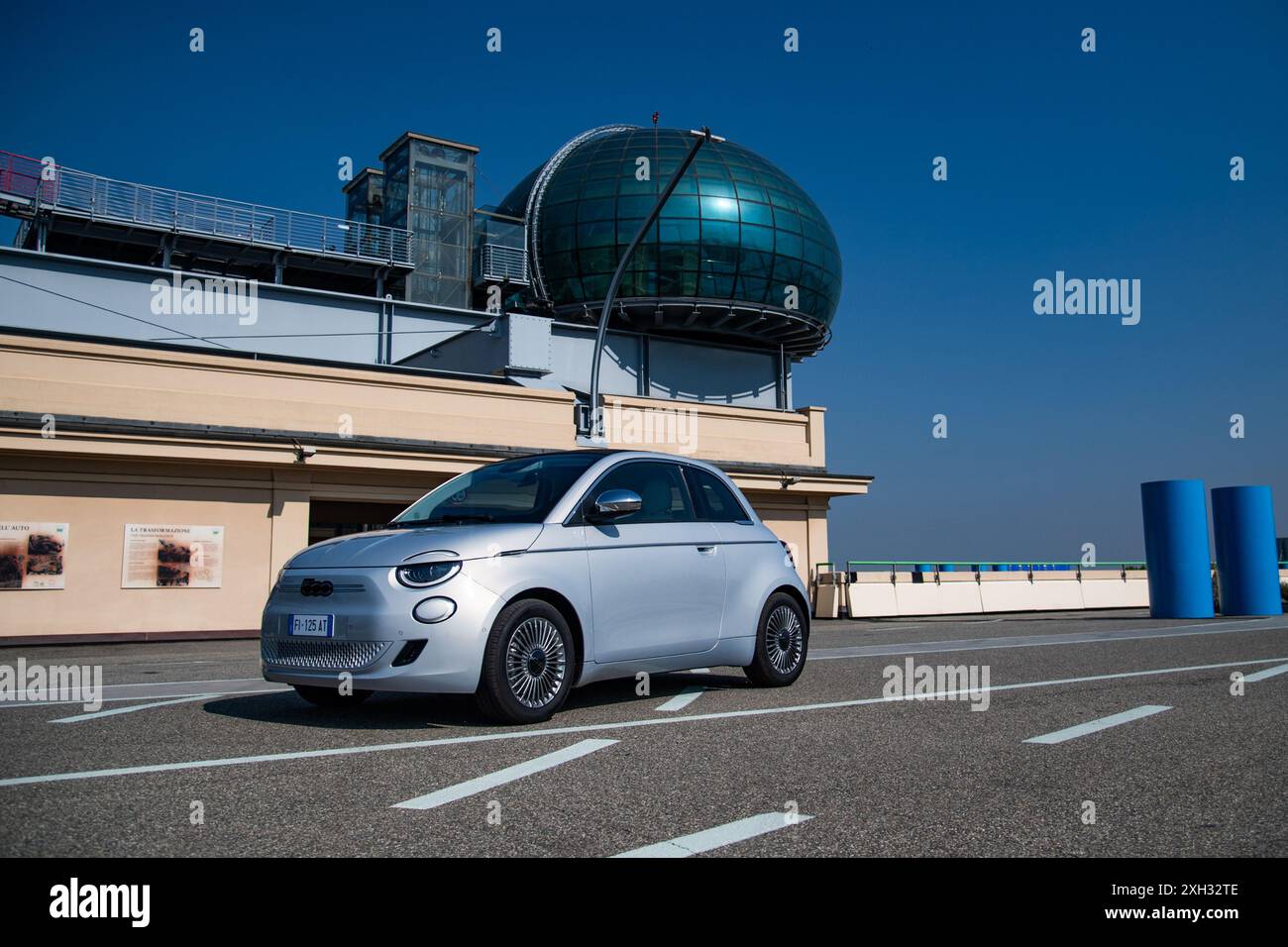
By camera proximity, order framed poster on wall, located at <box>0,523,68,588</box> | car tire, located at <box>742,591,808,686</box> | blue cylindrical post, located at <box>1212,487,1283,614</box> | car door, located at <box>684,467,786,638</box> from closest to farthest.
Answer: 1. car door, located at <box>684,467,786,638</box>
2. car tire, located at <box>742,591,808,686</box>
3. framed poster on wall, located at <box>0,523,68,588</box>
4. blue cylindrical post, located at <box>1212,487,1283,614</box>

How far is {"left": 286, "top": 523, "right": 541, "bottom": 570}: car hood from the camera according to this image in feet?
19.8

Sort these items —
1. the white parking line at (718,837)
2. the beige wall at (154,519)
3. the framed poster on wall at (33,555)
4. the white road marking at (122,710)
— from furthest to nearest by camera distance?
the beige wall at (154,519) < the framed poster on wall at (33,555) < the white road marking at (122,710) < the white parking line at (718,837)

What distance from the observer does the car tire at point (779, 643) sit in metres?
7.94

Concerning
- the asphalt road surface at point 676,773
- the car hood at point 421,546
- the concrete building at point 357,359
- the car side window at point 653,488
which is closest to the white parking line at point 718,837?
the asphalt road surface at point 676,773

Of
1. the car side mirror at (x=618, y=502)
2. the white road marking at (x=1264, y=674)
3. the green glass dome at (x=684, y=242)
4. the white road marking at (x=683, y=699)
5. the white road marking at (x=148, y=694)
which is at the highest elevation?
the green glass dome at (x=684, y=242)

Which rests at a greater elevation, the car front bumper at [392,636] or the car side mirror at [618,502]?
the car side mirror at [618,502]

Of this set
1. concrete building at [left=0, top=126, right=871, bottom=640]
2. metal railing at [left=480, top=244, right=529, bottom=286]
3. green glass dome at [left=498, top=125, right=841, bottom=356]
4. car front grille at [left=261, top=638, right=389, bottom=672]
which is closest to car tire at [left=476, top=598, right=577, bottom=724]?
car front grille at [left=261, top=638, right=389, bottom=672]

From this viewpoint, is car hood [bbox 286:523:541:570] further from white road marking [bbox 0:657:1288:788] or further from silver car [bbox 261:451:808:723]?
white road marking [bbox 0:657:1288:788]

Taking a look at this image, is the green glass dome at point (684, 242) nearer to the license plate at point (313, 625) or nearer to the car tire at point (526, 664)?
the car tire at point (526, 664)

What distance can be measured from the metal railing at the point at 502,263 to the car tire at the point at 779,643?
3508 cm

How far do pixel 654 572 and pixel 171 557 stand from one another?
48.8 feet

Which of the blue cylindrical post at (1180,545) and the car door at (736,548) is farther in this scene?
the blue cylindrical post at (1180,545)

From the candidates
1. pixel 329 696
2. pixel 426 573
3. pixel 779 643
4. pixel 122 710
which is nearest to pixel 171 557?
pixel 122 710

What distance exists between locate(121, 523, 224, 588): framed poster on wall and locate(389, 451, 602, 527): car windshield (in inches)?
532
